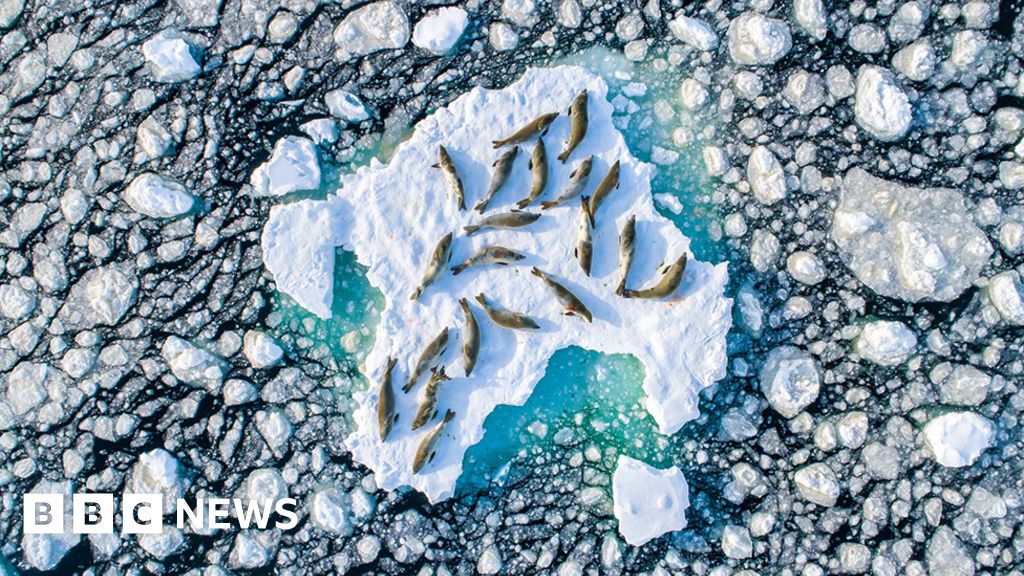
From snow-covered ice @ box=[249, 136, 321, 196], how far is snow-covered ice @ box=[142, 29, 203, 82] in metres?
0.53

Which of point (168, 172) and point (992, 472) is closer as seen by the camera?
point (992, 472)

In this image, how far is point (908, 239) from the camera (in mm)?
3158

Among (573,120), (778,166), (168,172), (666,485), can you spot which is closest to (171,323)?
(168,172)

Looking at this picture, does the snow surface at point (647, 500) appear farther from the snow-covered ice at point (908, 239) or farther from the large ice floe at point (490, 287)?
the snow-covered ice at point (908, 239)

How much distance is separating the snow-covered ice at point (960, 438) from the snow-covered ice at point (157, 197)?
11.0ft

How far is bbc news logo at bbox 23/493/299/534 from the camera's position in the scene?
3303mm

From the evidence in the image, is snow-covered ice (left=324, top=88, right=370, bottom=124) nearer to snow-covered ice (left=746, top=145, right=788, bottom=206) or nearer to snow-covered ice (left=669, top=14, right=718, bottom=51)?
snow-covered ice (left=669, top=14, right=718, bottom=51)

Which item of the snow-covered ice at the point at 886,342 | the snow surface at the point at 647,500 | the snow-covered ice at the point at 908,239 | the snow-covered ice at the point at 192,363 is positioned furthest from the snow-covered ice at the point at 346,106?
the snow-covered ice at the point at 886,342

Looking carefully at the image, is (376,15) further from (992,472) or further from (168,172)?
(992,472)

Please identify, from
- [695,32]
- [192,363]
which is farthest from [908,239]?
[192,363]

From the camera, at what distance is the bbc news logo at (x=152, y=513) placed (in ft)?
10.8

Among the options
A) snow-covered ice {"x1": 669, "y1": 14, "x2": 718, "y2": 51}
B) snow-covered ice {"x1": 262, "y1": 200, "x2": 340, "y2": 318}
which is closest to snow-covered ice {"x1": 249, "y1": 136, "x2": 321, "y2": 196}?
snow-covered ice {"x1": 262, "y1": 200, "x2": 340, "y2": 318}

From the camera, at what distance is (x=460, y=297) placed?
127 inches

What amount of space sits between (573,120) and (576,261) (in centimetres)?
60
